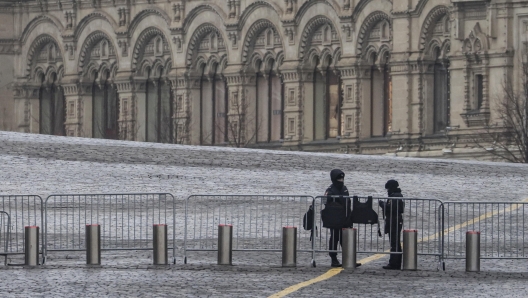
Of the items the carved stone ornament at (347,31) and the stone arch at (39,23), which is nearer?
the carved stone ornament at (347,31)

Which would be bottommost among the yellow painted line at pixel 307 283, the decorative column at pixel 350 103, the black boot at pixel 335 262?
the yellow painted line at pixel 307 283

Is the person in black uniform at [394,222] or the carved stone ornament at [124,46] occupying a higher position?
the carved stone ornament at [124,46]

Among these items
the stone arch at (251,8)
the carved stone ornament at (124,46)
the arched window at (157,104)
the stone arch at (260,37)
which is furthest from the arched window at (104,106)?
the stone arch at (251,8)

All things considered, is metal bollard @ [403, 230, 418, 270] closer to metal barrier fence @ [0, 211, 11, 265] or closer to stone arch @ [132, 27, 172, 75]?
metal barrier fence @ [0, 211, 11, 265]

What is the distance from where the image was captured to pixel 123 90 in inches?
3661

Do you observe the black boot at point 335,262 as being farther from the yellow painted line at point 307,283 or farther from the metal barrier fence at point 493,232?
the metal barrier fence at point 493,232

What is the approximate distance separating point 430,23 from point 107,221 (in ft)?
130

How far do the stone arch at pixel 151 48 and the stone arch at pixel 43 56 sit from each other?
17.3ft

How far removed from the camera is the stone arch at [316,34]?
269 feet

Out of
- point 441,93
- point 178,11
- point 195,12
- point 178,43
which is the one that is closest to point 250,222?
point 441,93

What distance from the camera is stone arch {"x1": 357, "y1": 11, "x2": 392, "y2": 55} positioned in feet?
259

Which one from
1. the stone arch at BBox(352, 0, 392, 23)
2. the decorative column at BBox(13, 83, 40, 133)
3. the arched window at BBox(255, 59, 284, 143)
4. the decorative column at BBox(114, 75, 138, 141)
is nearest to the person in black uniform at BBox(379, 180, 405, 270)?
the stone arch at BBox(352, 0, 392, 23)

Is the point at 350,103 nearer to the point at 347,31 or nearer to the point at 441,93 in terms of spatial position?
the point at 347,31

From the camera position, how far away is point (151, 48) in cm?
9225
